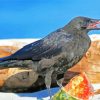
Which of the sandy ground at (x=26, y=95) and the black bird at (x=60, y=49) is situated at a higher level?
the black bird at (x=60, y=49)

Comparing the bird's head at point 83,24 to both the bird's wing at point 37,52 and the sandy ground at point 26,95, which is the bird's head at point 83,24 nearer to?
the bird's wing at point 37,52

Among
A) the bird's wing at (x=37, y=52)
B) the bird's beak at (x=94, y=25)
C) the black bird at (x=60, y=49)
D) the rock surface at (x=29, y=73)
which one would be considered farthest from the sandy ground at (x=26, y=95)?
the bird's beak at (x=94, y=25)

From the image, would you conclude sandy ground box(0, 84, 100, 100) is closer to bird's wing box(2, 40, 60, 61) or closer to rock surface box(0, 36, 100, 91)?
rock surface box(0, 36, 100, 91)

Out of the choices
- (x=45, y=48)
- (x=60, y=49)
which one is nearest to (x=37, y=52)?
(x=45, y=48)

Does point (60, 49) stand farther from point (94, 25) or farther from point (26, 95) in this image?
point (26, 95)

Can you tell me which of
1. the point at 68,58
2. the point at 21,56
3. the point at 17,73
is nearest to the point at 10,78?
the point at 17,73

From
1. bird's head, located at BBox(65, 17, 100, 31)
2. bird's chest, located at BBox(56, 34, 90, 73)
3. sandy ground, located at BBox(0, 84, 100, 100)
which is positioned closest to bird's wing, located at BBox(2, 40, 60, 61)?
bird's chest, located at BBox(56, 34, 90, 73)
